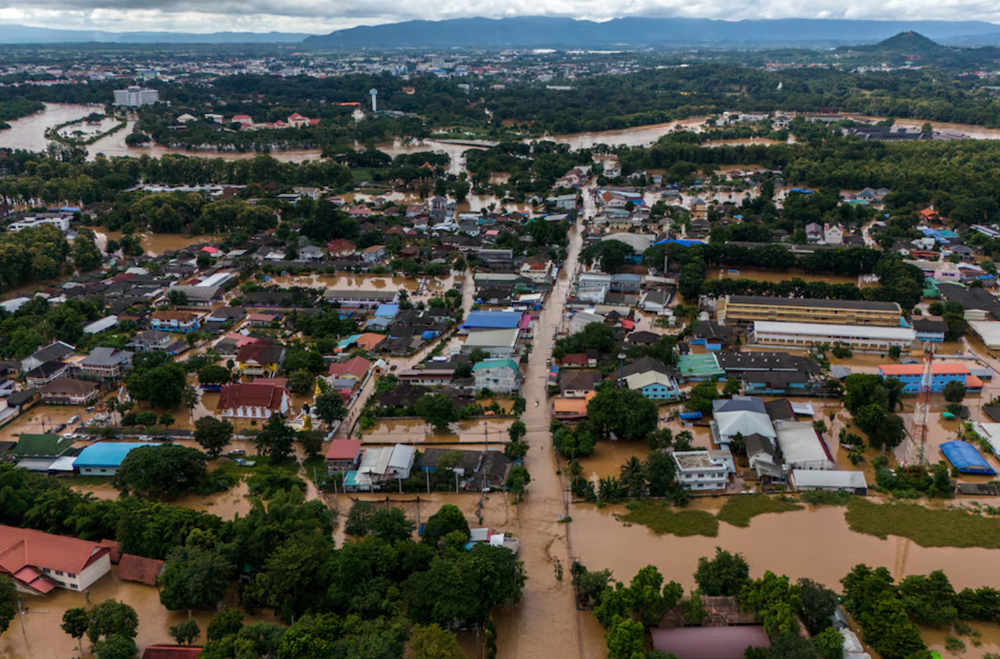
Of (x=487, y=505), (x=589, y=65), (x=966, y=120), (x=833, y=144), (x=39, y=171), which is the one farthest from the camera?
(x=589, y=65)

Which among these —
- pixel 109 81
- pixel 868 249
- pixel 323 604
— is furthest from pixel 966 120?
pixel 109 81

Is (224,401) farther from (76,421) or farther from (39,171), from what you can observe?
(39,171)

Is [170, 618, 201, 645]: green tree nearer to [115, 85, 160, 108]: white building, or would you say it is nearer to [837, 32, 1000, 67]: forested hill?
[115, 85, 160, 108]: white building

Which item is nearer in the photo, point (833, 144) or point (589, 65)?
point (833, 144)

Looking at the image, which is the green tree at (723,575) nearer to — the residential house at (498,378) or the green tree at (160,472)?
the residential house at (498,378)

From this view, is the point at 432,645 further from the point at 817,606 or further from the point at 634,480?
the point at 634,480

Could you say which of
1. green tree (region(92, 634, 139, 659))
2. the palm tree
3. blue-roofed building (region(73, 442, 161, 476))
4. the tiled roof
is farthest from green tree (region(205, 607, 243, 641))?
the palm tree

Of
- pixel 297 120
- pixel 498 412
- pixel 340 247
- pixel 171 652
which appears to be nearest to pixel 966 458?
pixel 498 412
